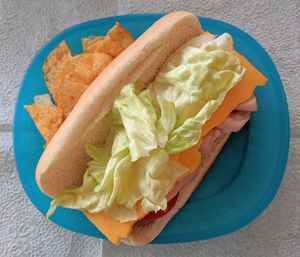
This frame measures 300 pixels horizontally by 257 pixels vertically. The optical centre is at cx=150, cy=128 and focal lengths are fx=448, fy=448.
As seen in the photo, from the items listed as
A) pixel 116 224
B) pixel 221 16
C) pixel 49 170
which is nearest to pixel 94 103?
pixel 49 170

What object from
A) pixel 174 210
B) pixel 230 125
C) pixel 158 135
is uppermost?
pixel 158 135

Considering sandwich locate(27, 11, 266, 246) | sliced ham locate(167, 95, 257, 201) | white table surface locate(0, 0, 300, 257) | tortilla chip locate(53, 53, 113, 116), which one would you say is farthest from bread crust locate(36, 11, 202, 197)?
white table surface locate(0, 0, 300, 257)

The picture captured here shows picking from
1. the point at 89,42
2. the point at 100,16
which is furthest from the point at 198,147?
the point at 100,16

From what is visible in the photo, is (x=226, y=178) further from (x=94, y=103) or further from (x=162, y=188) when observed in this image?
(x=94, y=103)

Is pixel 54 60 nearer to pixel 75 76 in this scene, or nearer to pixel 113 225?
pixel 75 76

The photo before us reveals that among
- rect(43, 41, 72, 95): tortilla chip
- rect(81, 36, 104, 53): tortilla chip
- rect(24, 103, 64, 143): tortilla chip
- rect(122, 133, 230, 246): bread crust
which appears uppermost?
rect(81, 36, 104, 53): tortilla chip

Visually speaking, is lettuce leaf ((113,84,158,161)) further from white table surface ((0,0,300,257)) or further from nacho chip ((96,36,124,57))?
white table surface ((0,0,300,257))
